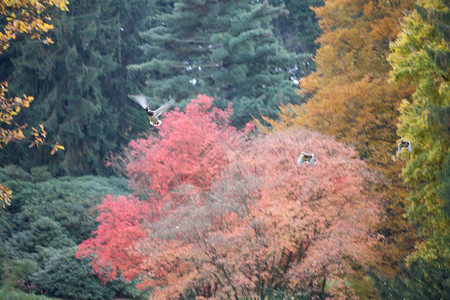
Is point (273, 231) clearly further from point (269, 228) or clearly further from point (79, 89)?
point (79, 89)

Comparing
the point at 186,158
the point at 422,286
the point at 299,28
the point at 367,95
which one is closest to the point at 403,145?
the point at 422,286

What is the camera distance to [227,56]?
100ft

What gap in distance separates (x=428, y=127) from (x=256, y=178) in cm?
415

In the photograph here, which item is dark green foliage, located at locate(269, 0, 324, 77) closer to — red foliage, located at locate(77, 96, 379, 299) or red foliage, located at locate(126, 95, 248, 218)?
red foliage, located at locate(126, 95, 248, 218)

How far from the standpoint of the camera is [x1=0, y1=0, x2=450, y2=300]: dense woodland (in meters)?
11.8

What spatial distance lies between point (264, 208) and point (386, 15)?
811cm

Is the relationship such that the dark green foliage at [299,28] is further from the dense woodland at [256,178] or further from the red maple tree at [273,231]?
the red maple tree at [273,231]

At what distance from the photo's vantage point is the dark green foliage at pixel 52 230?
21.0 m

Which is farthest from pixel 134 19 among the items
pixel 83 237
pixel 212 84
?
pixel 83 237

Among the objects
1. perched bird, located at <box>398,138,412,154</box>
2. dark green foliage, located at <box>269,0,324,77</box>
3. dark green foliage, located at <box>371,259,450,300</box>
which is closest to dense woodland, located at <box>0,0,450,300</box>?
dark green foliage, located at <box>371,259,450,300</box>

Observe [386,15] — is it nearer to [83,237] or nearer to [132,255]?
[132,255]

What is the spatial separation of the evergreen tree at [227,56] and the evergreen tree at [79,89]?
130 inches

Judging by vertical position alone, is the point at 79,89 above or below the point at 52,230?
below

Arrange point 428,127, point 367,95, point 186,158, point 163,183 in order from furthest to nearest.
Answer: point 186,158, point 163,183, point 367,95, point 428,127
